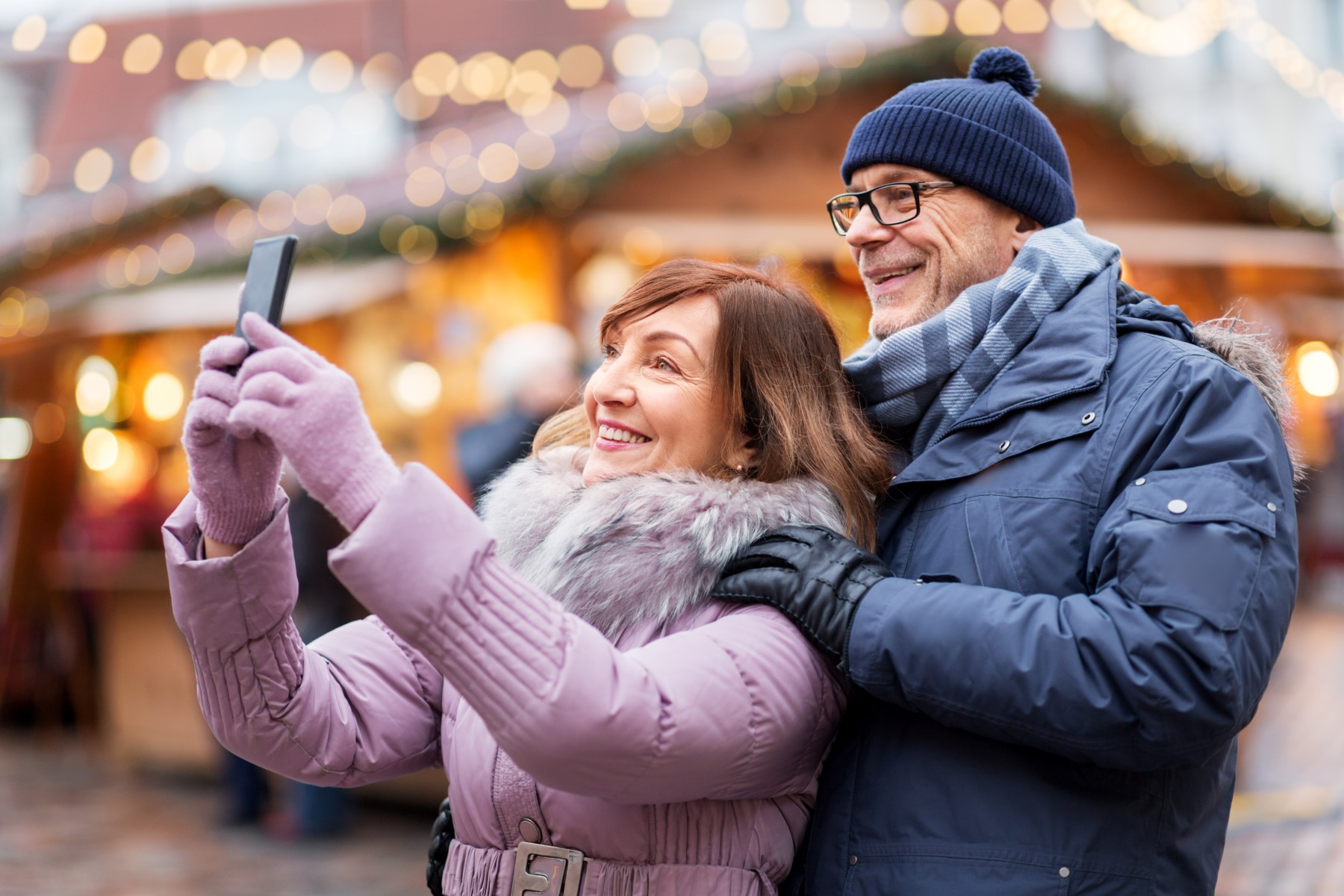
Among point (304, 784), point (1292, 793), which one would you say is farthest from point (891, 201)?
point (1292, 793)

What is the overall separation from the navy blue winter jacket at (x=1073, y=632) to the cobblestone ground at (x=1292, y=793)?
3921 mm

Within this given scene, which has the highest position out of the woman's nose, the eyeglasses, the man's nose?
the eyeglasses

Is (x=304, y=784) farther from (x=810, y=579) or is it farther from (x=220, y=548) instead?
(x=810, y=579)

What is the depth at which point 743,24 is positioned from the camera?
44.5 feet

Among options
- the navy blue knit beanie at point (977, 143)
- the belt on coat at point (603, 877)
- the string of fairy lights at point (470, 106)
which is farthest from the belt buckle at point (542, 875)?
the string of fairy lights at point (470, 106)

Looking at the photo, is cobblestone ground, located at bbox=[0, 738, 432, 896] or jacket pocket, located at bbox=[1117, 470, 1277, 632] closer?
jacket pocket, located at bbox=[1117, 470, 1277, 632]

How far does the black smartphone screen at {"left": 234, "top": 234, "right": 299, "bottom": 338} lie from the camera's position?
1.53 metres

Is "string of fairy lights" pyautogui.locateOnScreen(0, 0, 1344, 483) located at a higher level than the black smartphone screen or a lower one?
higher

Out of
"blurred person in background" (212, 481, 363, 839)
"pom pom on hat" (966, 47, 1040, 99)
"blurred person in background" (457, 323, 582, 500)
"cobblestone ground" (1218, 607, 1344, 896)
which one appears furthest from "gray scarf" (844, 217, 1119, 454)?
"cobblestone ground" (1218, 607, 1344, 896)

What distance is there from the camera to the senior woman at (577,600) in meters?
1.45

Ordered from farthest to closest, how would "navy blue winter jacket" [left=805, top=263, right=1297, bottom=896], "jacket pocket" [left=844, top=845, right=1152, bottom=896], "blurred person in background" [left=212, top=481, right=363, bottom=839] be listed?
"blurred person in background" [left=212, top=481, right=363, bottom=839] → "jacket pocket" [left=844, top=845, right=1152, bottom=896] → "navy blue winter jacket" [left=805, top=263, right=1297, bottom=896]

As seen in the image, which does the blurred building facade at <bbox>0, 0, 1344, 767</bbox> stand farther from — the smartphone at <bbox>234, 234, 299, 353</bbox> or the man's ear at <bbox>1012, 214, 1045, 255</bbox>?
the smartphone at <bbox>234, 234, 299, 353</bbox>

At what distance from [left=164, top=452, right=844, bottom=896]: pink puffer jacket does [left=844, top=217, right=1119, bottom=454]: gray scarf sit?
237 millimetres

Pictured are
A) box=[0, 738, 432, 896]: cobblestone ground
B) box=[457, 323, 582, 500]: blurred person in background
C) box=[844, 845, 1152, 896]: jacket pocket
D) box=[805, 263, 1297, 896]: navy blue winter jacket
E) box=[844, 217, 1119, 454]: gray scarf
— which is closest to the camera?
box=[805, 263, 1297, 896]: navy blue winter jacket
